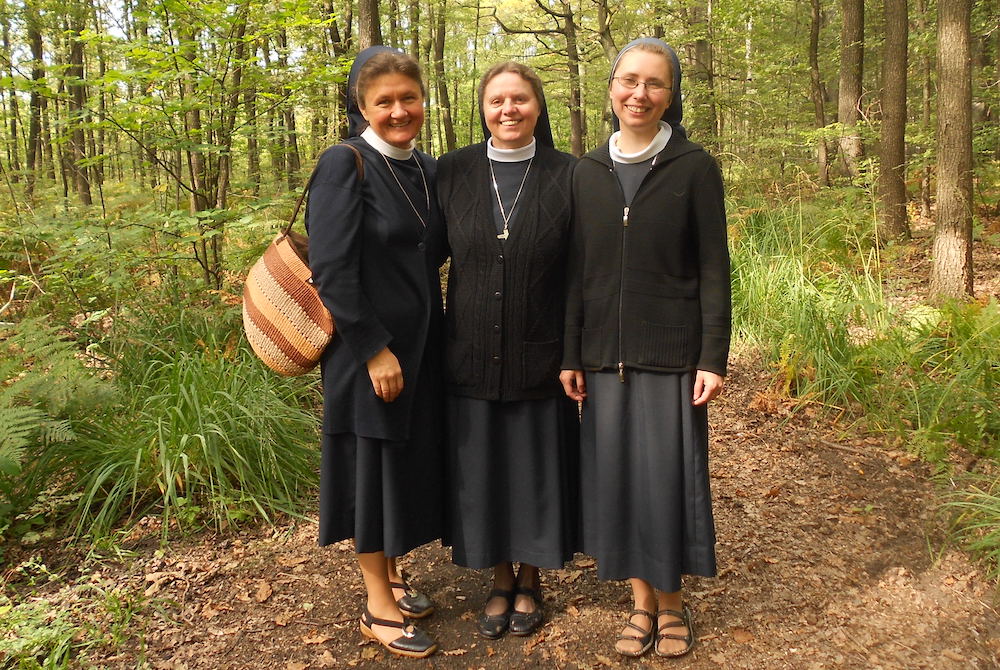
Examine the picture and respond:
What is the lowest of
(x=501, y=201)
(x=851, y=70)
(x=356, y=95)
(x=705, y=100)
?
(x=501, y=201)

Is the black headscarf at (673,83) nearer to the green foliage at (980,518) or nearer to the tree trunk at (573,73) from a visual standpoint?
the green foliage at (980,518)

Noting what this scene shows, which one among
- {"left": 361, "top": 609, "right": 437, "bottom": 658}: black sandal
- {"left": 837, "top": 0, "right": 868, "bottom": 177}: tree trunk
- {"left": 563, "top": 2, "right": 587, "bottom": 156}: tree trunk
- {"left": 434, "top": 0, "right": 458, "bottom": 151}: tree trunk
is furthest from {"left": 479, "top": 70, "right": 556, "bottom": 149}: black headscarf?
{"left": 434, "top": 0, "right": 458, "bottom": 151}: tree trunk

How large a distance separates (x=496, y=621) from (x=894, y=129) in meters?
7.79

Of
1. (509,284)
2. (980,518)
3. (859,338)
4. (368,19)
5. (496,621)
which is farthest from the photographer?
(368,19)

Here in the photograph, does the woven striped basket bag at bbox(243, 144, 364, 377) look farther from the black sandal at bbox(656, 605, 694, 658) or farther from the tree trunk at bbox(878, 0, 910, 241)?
the tree trunk at bbox(878, 0, 910, 241)

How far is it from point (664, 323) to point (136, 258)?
386 centimetres

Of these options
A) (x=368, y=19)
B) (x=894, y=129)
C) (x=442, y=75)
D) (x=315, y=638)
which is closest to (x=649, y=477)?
(x=315, y=638)

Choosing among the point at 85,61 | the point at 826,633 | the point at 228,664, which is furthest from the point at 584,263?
the point at 85,61

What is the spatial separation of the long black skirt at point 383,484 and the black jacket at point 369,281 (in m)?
0.08

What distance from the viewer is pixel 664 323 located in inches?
93.3

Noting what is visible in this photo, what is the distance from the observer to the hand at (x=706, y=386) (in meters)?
2.32

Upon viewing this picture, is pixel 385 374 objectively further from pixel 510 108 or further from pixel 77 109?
pixel 77 109

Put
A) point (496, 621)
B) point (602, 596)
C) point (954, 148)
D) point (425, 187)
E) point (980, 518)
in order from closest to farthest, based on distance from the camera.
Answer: point (425, 187)
point (496, 621)
point (602, 596)
point (980, 518)
point (954, 148)

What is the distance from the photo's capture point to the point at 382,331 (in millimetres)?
2359
